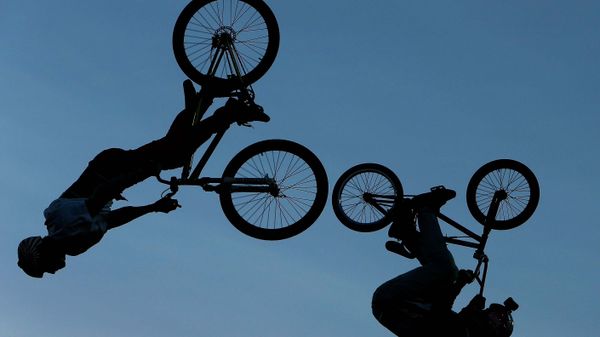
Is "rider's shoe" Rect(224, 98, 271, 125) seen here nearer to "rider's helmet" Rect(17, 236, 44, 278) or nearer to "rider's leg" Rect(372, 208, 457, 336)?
"rider's leg" Rect(372, 208, 457, 336)

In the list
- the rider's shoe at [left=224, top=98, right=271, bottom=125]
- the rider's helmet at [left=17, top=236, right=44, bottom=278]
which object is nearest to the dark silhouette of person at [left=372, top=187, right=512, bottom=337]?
the rider's shoe at [left=224, top=98, right=271, bottom=125]

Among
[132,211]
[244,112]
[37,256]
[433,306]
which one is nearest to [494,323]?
[433,306]

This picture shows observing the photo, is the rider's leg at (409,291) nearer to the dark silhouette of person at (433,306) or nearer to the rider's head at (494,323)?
the dark silhouette of person at (433,306)

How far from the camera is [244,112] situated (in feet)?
53.1

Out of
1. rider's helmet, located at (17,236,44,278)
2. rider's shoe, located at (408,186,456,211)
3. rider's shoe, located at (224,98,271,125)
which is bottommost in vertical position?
rider's helmet, located at (17,236,44,278)

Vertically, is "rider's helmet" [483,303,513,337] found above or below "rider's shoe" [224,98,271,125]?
below

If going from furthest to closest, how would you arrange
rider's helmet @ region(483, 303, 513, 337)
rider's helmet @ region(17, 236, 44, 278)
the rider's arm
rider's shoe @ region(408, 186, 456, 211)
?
1. rider's shoe @ region(408, 186, 456, 211)
2. rider's helmet @ region(483, 303, 513, 337)
3. the rider's arm
4. rider's helmet @ region(17, 236, 44, 278)

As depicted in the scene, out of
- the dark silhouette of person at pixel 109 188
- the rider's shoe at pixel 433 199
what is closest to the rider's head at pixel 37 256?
the dark silhouette of person at pixel 109 188

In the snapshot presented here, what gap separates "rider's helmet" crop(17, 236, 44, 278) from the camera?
14.8 m

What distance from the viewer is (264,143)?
16.4m

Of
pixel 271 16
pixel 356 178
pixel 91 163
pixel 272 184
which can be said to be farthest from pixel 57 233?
pixel 356 178

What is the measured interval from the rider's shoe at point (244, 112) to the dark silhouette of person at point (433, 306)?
313cm

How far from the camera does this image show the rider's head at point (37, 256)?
Result: 14836 mm

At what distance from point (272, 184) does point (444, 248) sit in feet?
9.38
